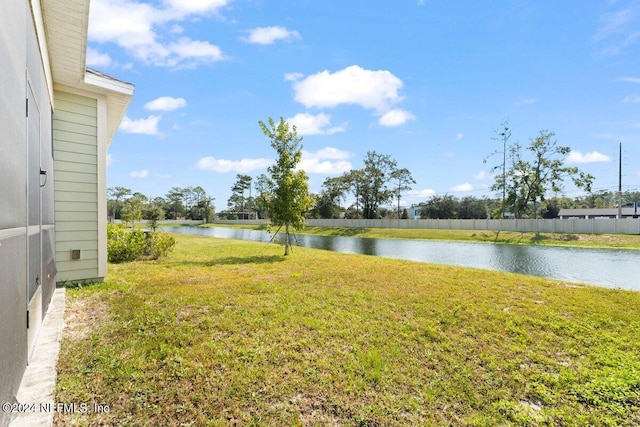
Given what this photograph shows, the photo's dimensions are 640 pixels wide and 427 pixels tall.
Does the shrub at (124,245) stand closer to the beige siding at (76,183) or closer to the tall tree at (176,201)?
the beige siding at (76,183)

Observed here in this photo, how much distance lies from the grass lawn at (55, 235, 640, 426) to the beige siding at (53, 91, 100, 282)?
0.53 metres

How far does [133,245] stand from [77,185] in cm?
368

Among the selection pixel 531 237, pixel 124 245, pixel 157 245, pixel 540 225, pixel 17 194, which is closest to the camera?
pixel 17 194

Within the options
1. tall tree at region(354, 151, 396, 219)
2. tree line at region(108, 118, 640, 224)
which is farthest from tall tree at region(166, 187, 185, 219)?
tall tree at region(354, 151, 396, 219)

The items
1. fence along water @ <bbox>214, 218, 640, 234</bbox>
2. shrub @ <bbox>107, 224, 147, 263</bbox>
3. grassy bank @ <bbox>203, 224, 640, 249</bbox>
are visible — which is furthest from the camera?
fence along water @ <bbox>214, 218, 640, 234</bbox>

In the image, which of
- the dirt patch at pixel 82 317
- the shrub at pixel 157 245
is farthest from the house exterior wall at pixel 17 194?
the shrub at pixel 157 245

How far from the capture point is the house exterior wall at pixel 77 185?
4.96 meters

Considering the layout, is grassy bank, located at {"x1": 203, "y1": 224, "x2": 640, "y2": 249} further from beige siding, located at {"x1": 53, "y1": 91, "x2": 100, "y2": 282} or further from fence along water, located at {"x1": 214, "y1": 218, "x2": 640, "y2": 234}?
beige siding, located at {"x1": 53, "y1": 91, "x2": 100, "y2": 282}

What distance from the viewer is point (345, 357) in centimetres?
310

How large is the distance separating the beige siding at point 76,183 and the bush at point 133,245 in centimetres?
309

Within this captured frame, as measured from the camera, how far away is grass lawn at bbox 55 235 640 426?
7.76ft

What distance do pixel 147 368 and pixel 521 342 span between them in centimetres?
388

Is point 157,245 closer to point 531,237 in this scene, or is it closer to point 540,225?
point 531,237

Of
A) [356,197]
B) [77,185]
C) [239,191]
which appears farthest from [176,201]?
[77,185]
